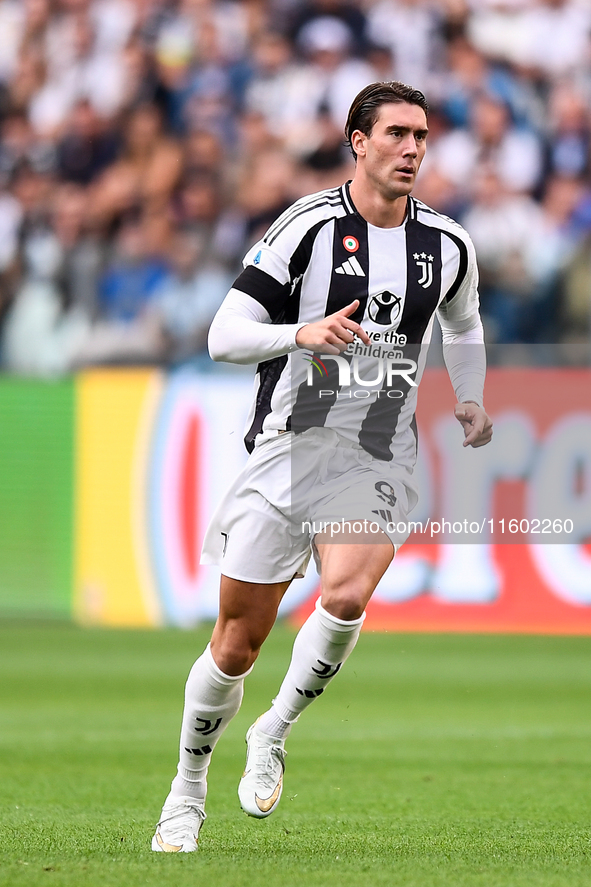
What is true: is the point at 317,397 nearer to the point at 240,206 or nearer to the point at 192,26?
the point at 240,206

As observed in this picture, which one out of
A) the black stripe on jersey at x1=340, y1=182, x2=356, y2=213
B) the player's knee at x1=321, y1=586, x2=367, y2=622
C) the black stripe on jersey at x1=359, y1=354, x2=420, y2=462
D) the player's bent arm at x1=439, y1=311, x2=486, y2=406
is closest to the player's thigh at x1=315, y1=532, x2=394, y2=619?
the player's knee at x1=321, y1=586, x2=367, y2=622

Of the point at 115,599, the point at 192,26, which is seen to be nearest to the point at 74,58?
the point at 192,26

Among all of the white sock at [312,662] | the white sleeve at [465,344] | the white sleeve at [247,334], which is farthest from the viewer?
the white sleeve at [465,344]

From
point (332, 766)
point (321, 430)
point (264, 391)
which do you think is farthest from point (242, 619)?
point (332, 766)

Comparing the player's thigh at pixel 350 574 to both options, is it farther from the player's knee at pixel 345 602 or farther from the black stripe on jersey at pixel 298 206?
the black stripe on jersey at pixel 298 206

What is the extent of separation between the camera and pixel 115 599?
10.8m

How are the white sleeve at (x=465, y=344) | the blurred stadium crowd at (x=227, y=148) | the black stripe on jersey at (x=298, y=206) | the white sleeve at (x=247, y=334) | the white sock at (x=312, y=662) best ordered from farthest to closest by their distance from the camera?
the blurred stadium crowd at (x=227, y=148) < the white sleeve at (x=465, y=344) < the black stripe on jersey at (x=298, y=206) < the white sock at (x=312, y=662) < the white sleeve at (x=247, y=334)

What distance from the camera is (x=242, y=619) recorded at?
177 inches

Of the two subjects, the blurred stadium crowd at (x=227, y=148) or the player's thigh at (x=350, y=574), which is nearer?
the player's thigh at (x=350, y=574)

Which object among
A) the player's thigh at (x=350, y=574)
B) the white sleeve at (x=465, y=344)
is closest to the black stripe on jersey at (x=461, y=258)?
the white sleeve at (x=465, y=344)

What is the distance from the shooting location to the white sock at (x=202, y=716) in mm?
4551

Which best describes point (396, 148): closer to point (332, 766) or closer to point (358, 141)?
point (358, 141)

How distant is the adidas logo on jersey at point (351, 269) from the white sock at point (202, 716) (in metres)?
1.28

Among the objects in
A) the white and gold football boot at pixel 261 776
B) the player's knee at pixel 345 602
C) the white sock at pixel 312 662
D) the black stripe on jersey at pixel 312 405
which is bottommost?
the white and gold football boot at pixel 261 776
